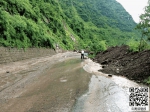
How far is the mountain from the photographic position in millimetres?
27672

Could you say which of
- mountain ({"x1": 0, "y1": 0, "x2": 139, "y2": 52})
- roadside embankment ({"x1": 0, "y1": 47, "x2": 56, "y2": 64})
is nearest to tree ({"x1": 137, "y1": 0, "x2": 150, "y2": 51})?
mountain ({"x1": 0, "y1": 0, "x2": 139, "y2": 52})

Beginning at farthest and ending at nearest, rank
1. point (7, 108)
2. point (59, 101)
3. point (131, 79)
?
1. point (131, 79)
2. point (59, 101)
3. point (7, 108)

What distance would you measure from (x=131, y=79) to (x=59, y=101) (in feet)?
21.7

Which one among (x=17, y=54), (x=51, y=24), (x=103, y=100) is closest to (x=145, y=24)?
(x=103, y=100)

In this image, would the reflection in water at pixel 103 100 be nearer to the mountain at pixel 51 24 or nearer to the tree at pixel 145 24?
the tree at pixel 145 24

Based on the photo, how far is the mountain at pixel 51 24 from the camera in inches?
1089

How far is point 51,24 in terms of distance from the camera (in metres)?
65.6

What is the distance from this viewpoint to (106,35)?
145 metres

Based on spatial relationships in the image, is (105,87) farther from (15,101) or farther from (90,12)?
(90,12)

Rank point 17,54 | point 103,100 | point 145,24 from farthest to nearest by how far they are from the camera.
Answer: point 17,54, point 145,24, point 103,100

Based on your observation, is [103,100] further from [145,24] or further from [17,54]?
[17,54]

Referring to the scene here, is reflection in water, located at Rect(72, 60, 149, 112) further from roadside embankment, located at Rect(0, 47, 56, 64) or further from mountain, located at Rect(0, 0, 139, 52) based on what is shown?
mountain, located at Rect(0, 0, 139, 52)

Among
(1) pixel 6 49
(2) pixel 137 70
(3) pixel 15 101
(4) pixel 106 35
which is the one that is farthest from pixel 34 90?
(4) pixel 106 35

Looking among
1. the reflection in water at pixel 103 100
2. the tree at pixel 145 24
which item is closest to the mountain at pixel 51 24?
the tree at pixel 145 24
